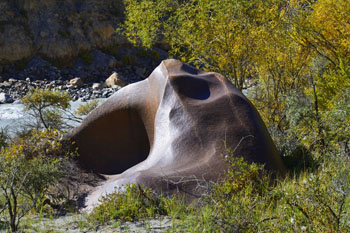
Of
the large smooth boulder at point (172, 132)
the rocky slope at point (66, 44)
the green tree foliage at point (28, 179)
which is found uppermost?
the large smooth boulder at point (172, 132)

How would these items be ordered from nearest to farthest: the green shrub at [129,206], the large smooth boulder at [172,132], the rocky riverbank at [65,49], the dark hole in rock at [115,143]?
the green shrub at [129,206] < the large smooth boulder at [172,132] < the dark hole in rock at [115,143] < the rocky riverbank at [65,49]

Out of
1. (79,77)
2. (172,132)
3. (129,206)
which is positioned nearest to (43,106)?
(172,132)

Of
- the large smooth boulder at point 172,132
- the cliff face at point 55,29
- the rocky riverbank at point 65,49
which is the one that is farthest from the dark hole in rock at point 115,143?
the cliff face at point 55,29

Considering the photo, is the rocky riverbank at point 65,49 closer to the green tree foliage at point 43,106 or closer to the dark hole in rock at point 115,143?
the green tree foliage at point 43,106

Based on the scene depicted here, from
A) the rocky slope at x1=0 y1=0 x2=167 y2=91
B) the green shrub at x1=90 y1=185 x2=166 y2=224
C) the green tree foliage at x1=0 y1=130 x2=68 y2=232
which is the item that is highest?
the green shrub at x1=90 y1=185 x2=166 y2=224

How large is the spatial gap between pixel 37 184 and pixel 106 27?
90.0ft

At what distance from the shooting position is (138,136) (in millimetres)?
5996

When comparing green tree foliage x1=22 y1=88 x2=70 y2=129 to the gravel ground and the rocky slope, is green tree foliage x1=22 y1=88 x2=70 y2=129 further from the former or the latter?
the rocky slope

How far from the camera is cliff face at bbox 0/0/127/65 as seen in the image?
2831 centimetres

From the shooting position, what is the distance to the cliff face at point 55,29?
1115 inches

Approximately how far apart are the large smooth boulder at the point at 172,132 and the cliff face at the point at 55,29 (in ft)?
77.4

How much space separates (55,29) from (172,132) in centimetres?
2694

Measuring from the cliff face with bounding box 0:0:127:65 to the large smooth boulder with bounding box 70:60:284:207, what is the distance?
23.6 m

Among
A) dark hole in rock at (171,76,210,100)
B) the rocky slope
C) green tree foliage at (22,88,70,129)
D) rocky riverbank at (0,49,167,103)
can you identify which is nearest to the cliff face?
the rocky slope
